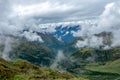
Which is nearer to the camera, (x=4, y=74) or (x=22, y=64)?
(x=4, y=74)

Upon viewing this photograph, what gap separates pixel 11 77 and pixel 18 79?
15.1m

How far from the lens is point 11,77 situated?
119688mm

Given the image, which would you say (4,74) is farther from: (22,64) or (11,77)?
(22,64)

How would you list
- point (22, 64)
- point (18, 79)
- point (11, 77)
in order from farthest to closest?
point (22, 64) < point (11, 77) < point (18, 79)

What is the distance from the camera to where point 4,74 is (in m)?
123

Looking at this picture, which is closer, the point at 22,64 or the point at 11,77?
the point at 11,77

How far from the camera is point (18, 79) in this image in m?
105

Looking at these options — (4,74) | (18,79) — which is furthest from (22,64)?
(18,79)

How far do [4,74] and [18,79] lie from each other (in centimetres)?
1967

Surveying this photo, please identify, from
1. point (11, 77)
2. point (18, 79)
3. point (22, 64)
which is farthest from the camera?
point (22, 64)

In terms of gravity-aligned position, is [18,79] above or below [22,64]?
below

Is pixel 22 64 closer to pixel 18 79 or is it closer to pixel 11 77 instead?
pixel 11 77

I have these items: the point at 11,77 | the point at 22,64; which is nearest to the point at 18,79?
the point at 11,77

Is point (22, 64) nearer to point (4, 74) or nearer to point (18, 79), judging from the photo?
point (4, 74)
